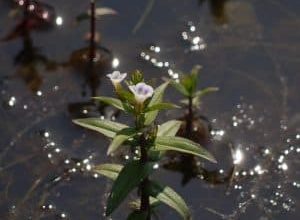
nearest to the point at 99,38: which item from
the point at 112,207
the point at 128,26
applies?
the point at 128,26

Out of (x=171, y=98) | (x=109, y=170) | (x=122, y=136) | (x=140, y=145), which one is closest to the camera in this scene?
(x=122, y=136)

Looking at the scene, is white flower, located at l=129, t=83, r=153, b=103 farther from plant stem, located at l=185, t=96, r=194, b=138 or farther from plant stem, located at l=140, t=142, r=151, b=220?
plant stem, located at l=185, t=96, r=194, b=138

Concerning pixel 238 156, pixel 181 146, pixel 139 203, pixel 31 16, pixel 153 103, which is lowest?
pixel 238 156

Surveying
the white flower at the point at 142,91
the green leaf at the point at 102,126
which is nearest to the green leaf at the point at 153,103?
the green leaf at the point at 102,126

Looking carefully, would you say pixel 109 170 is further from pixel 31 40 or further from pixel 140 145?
pixel 31 40

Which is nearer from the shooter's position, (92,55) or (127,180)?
(127,180)

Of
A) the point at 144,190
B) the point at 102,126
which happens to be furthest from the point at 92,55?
the point at 144,190

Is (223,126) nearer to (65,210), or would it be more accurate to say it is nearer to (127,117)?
(127,117)
